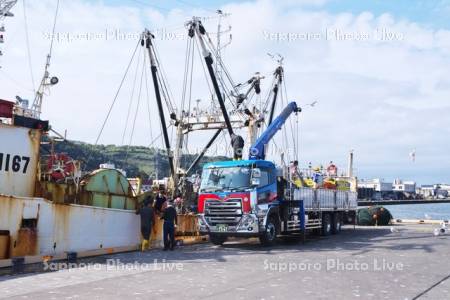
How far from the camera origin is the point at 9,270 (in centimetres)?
1098

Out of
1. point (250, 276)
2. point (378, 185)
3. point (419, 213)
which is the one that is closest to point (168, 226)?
point (250, 276)

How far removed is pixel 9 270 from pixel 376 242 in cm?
1233

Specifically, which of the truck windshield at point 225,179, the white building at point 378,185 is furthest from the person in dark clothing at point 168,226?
the white building at point 378,185

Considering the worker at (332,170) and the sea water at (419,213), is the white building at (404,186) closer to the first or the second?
the sea water at (419,213)

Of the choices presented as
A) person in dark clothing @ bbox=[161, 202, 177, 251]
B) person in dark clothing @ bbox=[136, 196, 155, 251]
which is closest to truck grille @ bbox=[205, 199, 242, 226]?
person in dark clothing @ bbox=[161, 202, 177, 251]

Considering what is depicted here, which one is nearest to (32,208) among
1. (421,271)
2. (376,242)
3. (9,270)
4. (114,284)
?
(9,270)

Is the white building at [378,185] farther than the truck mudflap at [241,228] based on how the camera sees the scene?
Yes

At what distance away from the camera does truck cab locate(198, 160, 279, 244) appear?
51.3 ft

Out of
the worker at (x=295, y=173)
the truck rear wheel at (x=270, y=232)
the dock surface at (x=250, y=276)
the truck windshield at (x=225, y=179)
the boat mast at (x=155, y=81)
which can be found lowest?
the dock surface at (x=250, y=276)

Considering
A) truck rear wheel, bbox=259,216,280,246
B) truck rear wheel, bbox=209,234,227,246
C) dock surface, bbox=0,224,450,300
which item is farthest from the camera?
truck rear wheel, bbox=209,234,227,246

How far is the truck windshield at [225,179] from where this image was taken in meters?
15.9

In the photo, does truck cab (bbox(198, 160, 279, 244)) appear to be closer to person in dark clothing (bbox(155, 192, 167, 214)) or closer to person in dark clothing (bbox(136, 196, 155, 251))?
person in dark clothing (bbox(155, 192, 167, 214))

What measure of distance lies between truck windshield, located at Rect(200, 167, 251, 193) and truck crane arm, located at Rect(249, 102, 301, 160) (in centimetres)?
241

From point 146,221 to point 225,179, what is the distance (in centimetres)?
281
